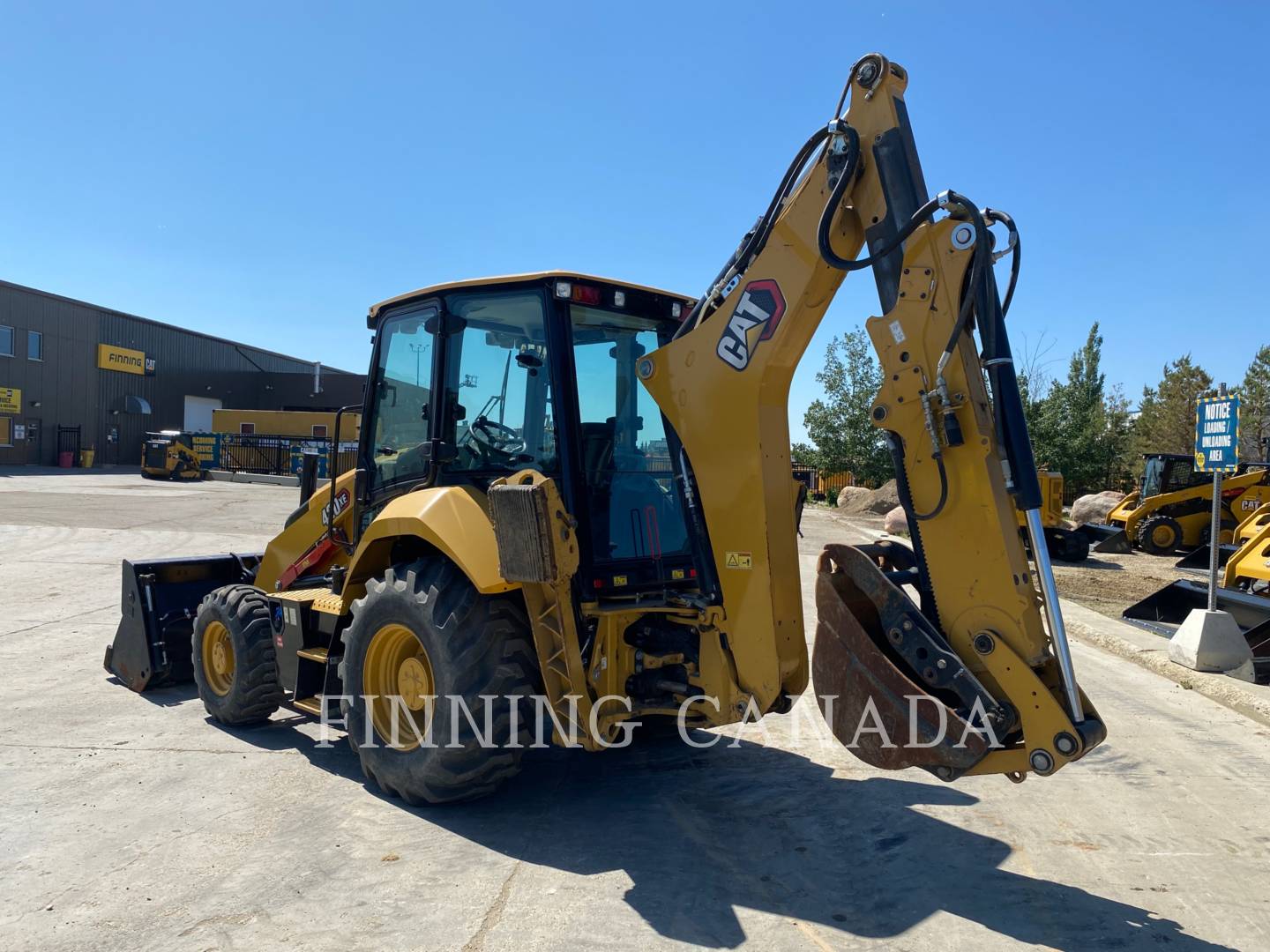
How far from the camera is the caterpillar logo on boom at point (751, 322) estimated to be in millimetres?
3975

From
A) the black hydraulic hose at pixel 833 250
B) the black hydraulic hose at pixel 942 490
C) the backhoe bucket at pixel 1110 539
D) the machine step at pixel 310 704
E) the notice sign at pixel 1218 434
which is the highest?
the black hydraulic hose at pixel 833 250

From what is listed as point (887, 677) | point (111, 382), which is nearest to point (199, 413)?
point (111, 382)

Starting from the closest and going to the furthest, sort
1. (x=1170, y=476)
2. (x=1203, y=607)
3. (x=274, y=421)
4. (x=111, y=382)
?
(x=1203, y=607)
(x=1170, y=476)
(x=274, y=421)
(x=111, y=382)

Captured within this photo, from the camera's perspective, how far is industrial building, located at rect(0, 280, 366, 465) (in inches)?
1449

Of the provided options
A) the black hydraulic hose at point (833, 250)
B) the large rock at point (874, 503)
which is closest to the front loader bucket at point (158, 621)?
the black hydraulic hose at point (833, 250)

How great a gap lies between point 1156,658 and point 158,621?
885 cm

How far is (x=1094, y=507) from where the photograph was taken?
2850 cm

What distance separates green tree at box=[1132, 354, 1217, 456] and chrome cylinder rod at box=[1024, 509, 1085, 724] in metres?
39.8

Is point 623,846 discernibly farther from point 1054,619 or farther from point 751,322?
point 751,322

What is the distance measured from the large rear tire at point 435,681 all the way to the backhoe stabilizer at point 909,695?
4.73ft

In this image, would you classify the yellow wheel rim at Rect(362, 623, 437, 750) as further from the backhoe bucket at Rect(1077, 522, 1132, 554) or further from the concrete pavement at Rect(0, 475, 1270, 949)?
the backhoe bucket at Rect(1077, 522, 1132, 554)

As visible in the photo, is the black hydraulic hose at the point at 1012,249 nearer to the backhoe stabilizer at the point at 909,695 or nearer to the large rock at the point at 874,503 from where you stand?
the backhoe stabilizer at the point at 909,695

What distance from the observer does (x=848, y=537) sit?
73.2ft

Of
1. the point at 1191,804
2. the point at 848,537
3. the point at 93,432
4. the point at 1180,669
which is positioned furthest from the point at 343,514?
the point at 93,432
